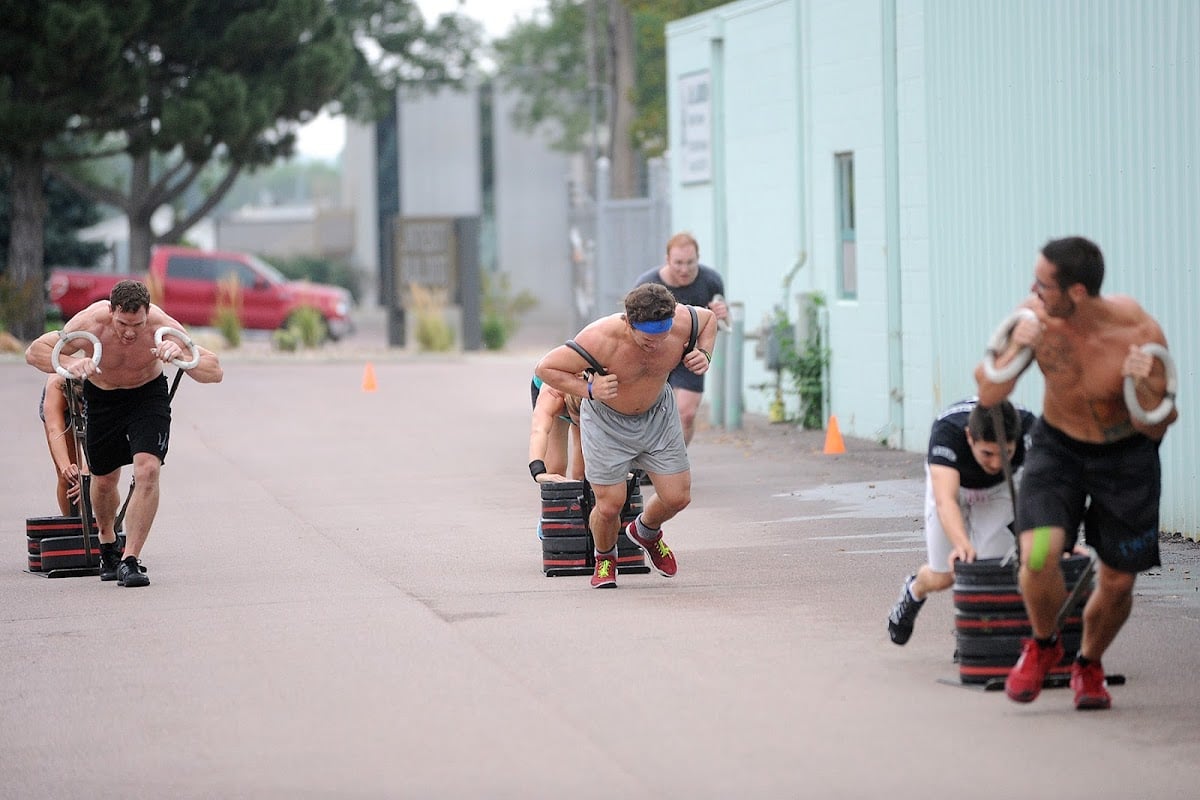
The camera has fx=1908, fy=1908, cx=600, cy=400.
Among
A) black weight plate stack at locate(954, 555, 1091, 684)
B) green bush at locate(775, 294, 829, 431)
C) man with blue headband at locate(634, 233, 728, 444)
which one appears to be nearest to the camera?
black weight plate stack at locate(954, 555, 1091, 684)

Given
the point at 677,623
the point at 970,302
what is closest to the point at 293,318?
the point at 970,302

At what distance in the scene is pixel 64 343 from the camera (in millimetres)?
10398

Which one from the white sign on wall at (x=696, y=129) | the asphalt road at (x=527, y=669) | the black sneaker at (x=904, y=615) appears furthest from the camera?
the white sign on wall at (x=696, y=129)

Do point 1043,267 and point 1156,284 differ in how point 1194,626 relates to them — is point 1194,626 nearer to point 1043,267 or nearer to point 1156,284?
point 1043,267

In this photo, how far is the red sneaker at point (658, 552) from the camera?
1020cm

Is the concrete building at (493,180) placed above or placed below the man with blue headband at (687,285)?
above

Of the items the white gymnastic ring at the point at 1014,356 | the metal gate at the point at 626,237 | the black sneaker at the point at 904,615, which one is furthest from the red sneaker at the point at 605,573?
the metal gate at the point at 626,237

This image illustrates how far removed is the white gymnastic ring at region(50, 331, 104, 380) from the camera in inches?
399

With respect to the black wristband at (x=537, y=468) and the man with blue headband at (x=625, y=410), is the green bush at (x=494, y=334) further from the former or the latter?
the man with blue headband at (x=625, y=410)

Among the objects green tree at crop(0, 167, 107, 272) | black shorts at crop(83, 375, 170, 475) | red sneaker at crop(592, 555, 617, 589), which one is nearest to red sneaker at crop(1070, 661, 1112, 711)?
red sneaker at crop(592, 555, 617, 589)

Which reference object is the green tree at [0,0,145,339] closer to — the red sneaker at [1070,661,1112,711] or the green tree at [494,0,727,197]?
the green tree at [494,0,727,197]

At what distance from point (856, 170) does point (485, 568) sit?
8.39m

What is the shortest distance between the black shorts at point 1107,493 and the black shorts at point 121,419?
5335 mm

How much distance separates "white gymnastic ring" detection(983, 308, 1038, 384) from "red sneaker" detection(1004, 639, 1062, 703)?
103cm
